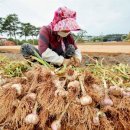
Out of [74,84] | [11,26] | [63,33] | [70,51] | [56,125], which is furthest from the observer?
[11,26]

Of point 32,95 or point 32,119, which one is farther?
point 32,95

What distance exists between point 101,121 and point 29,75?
513 millimetres

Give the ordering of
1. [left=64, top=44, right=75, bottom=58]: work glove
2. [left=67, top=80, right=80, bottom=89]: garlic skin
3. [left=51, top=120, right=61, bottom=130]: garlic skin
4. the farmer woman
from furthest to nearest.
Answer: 1. [left=64, top=44, right=75, bottom=58]: work glove
2. the farmer woman
3. [left=67, top=80, right=80, bottom=89]: garlic skin
4. [left=51, top=120, right=61, bottom=130]: garlic skin

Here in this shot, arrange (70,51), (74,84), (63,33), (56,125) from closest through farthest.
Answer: (56,125)
(74,84)
(63,33)
(70,51)

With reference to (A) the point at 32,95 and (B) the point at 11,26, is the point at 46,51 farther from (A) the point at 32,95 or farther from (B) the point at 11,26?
(B) the point at 11,26

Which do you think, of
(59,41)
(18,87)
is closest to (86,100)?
(18,87)

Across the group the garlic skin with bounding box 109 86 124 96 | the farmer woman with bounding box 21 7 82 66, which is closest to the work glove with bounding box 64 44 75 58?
the farmer woman with bounding box 21 7 82 66

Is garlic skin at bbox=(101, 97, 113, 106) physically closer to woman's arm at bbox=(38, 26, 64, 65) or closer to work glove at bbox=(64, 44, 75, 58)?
woman's arm at bbox=(38, 26, 64, 65)

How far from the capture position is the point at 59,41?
3309mm

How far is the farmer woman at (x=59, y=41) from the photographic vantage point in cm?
293

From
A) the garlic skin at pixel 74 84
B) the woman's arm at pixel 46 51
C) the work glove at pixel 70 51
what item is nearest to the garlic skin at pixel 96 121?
the garlic skin at pixel 74 84

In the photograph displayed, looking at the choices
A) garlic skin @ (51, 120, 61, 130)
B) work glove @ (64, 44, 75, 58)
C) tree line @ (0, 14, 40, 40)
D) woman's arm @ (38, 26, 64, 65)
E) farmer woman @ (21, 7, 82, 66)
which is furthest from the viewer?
tree line @ (0, 14, 40, 40)

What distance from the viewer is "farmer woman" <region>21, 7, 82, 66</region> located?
Answer: 2930 mm

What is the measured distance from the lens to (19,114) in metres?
1.79
